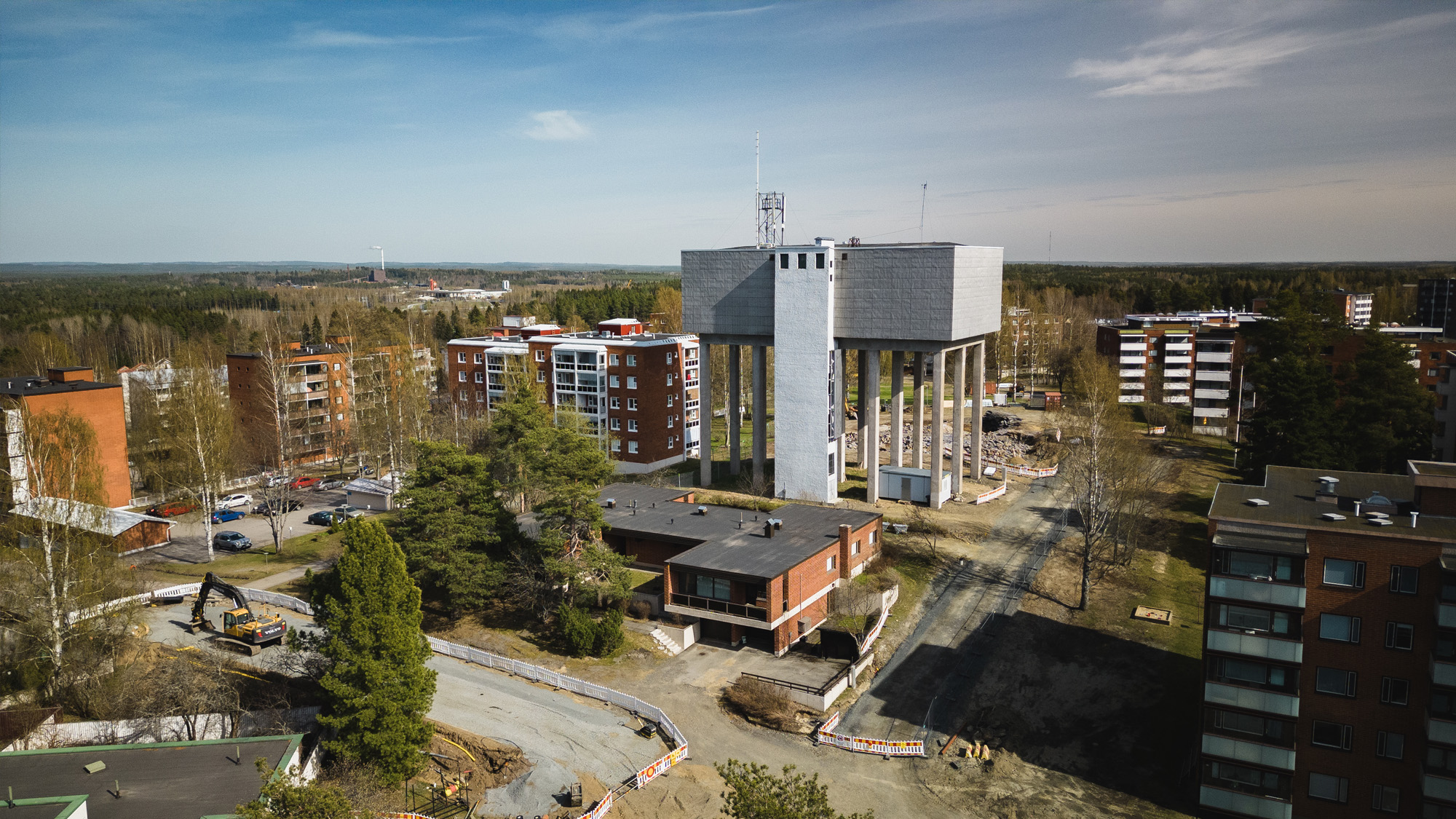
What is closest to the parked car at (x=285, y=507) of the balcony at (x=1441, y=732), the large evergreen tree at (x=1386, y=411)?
the balcony at (x=1441, y=732)

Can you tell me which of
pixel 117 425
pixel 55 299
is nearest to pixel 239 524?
pixel 117 425

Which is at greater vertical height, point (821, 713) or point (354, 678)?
point (354, 678)

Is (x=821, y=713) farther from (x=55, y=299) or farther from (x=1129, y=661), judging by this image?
(x=55, y=299)

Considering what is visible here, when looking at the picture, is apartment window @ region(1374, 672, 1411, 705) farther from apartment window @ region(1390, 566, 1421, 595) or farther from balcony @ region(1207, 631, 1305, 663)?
apartment window @ region(1390, 566, 1421, 595)

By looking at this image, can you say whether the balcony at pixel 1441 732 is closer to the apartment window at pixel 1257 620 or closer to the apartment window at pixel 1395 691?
the apartment window at pixel 1395 691

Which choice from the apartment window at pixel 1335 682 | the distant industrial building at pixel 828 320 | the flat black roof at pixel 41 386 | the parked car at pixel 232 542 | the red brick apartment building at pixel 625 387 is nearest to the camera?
the apartment window at pixel 1335 682
